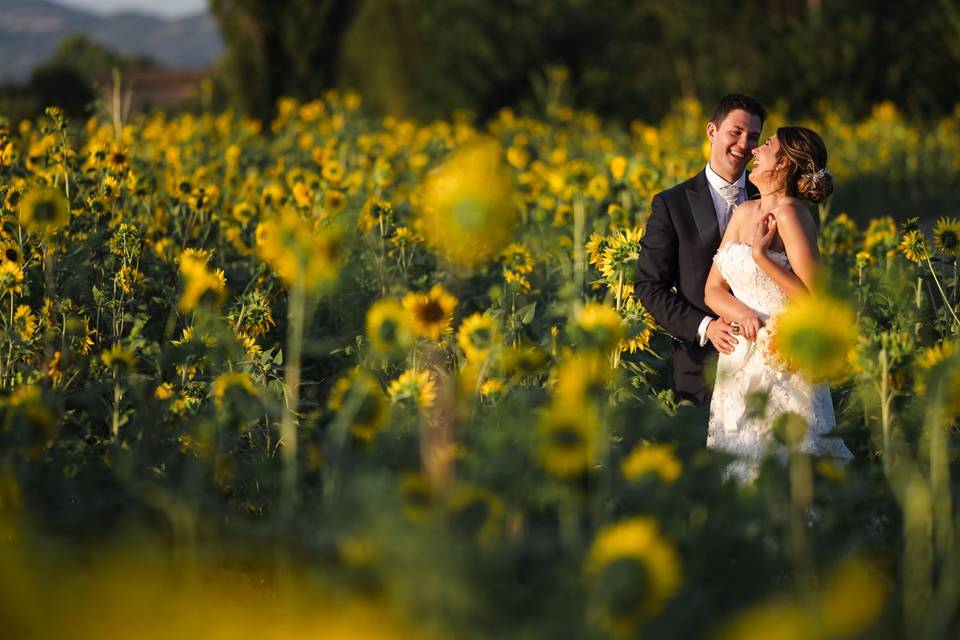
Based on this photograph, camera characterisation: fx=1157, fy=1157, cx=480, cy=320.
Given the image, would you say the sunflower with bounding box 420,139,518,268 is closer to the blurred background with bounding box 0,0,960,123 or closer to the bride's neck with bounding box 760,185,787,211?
the bride's neck with bounding box 760,185,787,211

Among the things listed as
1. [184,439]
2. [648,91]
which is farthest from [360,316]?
[648,91]

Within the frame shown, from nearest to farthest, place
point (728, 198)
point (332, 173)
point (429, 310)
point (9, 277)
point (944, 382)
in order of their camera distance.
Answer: point (944, 382) < point (429, 310) < point (9, 277) < point (728, 198) < point (332, 173)

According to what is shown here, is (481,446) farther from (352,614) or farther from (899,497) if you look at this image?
(899,497)

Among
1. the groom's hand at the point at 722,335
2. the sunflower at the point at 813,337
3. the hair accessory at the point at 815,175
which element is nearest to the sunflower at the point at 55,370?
the sunflower at the point at 813,337

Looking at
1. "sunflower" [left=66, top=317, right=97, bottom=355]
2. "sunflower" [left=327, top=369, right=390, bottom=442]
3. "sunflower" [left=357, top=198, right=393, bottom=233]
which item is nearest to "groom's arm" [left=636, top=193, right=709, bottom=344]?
"sunflower" [left=357, top=198, right=393, bottom=233]

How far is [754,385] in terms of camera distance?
2955mm

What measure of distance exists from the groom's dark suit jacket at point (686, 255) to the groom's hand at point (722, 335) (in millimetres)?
119

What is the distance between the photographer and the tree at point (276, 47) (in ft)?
40.4

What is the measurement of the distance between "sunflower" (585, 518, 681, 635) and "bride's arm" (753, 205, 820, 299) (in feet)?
5.15

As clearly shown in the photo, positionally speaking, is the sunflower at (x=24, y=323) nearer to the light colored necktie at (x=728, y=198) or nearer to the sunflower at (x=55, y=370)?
the sunflower at (x=55, y=370)

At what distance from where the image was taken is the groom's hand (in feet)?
10.4

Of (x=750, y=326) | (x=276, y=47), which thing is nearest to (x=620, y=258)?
(x=750, y=326)

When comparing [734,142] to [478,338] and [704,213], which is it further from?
[478,338]

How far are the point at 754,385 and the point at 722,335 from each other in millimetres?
254
